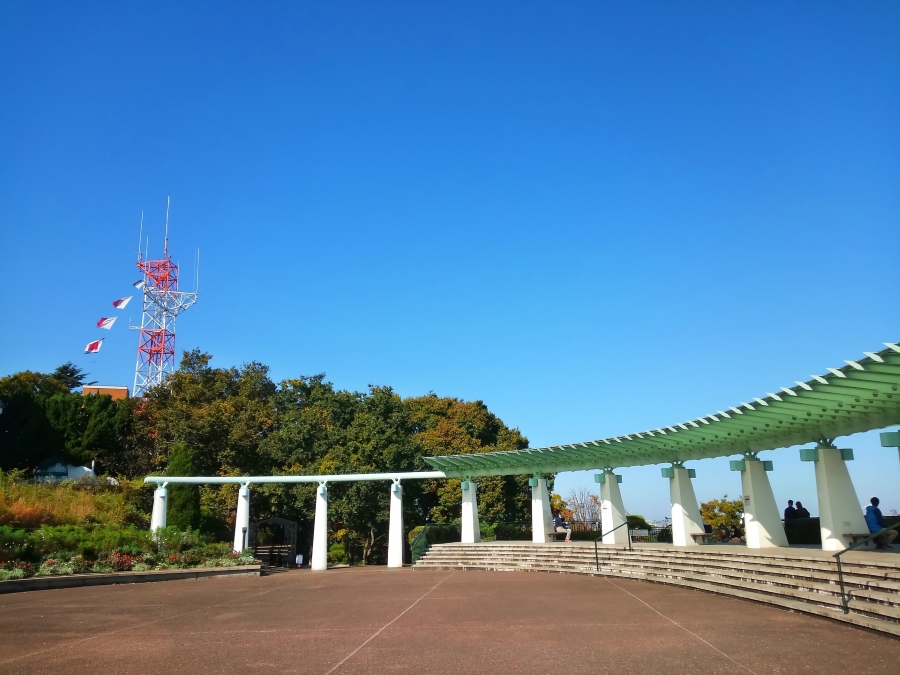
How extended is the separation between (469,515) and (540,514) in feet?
10.3

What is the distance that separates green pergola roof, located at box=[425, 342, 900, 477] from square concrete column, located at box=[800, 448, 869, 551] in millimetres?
479

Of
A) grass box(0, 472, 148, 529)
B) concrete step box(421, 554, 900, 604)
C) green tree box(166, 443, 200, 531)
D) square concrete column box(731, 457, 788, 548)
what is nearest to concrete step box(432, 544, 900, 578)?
concrete step box(421, 554, 900, 604)

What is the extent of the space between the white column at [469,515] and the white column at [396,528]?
2559mm

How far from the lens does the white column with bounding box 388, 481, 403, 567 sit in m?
26.0

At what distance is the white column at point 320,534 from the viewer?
85.0 feet

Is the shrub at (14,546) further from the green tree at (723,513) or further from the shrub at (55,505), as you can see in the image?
the green tree at (723,513)

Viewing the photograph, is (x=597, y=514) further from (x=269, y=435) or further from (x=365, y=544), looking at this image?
(x=269, y=435)

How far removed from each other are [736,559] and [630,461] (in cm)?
830

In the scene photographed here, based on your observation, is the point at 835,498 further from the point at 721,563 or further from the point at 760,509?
the point at 721,563

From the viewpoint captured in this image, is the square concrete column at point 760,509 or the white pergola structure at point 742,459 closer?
the white pergola structure at point 742,459

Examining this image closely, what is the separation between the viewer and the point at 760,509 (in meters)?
17.1

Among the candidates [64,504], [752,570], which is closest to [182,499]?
[64,504]

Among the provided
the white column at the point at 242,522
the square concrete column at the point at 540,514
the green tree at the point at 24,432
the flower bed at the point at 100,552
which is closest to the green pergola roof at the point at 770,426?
the square concrete column at the point at 540,514

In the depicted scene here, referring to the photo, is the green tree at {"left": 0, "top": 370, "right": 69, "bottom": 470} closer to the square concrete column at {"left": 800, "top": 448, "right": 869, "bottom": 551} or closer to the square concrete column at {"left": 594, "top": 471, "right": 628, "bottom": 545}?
the square concrete column at {"left": 594, "top": 471, "right": 628, "bottom": 545}
